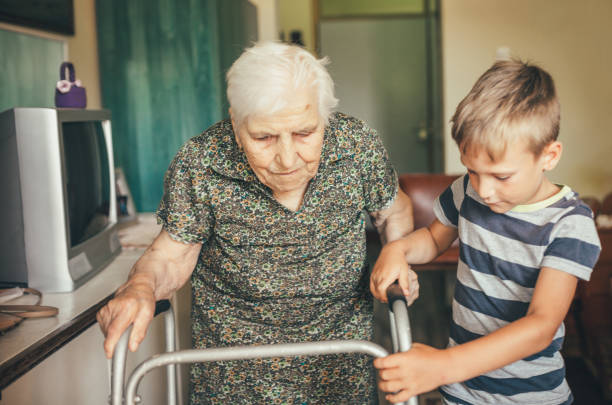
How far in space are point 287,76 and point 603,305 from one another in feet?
8.24

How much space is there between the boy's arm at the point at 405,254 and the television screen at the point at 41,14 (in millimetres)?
1741

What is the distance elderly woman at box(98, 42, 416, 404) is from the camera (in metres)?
1.38

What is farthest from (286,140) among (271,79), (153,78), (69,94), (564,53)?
(564,53)

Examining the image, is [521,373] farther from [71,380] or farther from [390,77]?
[390,77]

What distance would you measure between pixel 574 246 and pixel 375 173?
51 centimetres

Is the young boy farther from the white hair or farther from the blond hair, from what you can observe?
the white hair

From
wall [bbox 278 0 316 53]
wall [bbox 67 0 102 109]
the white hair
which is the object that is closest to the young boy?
the white hair

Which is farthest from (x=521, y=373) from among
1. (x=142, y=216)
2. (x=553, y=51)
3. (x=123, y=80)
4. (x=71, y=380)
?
(x=553, y=51)

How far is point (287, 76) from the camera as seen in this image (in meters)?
1.17

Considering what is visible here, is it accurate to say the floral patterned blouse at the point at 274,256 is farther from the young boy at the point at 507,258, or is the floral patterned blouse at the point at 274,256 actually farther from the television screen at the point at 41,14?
the television screen at the point at 41,14

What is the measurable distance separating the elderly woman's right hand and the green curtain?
2.06 m

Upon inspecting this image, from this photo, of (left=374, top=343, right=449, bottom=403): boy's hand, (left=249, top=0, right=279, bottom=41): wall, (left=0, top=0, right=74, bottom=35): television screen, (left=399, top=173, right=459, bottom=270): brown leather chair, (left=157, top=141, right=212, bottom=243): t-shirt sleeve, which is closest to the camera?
(left=374, top=343, right=449, bottom=403): boy's hand

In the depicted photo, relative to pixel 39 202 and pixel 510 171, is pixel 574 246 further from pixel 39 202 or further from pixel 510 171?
pixel 39 202

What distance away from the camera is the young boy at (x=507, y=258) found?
3.30 ft
